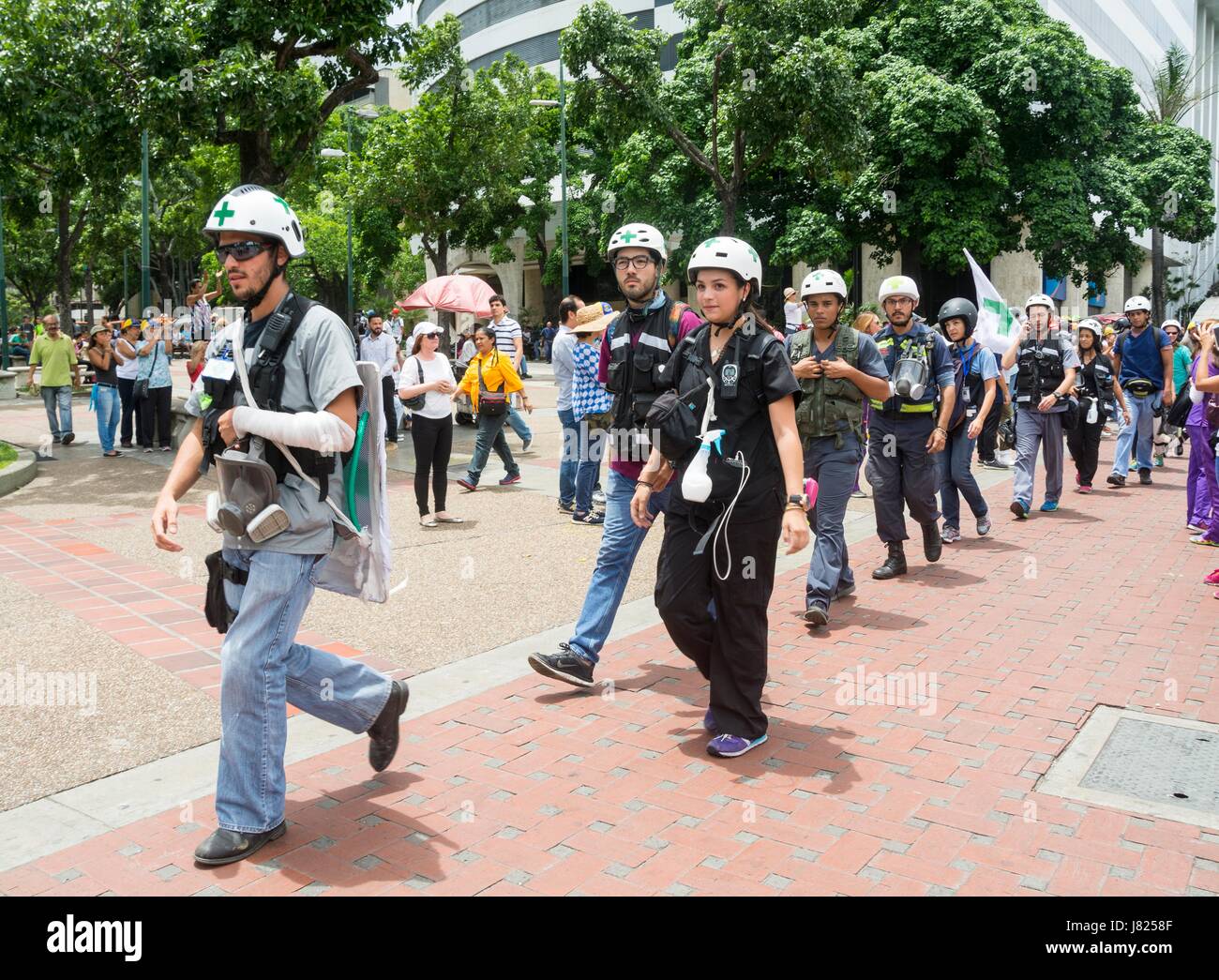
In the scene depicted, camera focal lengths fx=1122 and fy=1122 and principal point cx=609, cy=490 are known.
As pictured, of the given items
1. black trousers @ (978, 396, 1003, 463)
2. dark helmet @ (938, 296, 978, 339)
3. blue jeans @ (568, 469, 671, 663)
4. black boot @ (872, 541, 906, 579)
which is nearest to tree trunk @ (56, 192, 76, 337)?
black trousers @ (978, 396, 1003, 463)

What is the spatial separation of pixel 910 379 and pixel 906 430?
37cm

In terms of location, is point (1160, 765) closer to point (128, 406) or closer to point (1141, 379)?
point (1141, 379)

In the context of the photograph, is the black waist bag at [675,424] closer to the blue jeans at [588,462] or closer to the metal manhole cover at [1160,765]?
the metal manhole cover at [1160,765]

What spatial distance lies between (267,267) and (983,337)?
808 centimetres

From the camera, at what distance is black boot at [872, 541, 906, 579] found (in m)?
7.59

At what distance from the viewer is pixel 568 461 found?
10406 millimetres

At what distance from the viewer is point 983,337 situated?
1027 cm

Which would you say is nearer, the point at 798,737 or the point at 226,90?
the point at 798,737

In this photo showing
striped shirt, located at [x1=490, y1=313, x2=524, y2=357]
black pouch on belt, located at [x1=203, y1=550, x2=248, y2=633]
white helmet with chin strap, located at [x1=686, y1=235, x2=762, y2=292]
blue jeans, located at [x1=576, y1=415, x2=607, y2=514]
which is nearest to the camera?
black pouch on belt, located at [x1=203, y1=550, x2=248, y2=633]

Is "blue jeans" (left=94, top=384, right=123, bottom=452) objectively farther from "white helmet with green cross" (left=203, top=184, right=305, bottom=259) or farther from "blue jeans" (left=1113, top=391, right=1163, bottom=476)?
"blue jeans" (left=1113, top=391, right=1163, bottom=476)

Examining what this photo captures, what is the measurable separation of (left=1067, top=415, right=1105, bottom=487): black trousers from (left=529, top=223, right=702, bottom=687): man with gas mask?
7400 millimetres

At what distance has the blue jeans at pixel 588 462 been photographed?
9.92m

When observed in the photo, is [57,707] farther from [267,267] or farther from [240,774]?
[267,267]
